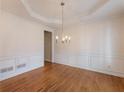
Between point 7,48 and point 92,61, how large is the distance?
4.06 metres

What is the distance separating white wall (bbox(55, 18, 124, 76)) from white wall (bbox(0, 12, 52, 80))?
1.98m

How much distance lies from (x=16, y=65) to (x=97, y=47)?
3984 mm

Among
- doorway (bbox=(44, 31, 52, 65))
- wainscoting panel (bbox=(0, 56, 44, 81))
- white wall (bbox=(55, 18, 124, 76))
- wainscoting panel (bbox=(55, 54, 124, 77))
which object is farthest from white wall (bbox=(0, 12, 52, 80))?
wainscoting panel (bbox=(55, 54, 124, 77))

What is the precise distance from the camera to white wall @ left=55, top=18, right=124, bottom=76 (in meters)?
3.47

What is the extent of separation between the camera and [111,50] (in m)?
3.65

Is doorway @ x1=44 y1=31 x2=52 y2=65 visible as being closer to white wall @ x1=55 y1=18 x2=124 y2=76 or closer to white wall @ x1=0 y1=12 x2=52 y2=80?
white wall @ x1=55 y1=18 x2=124 y2=76

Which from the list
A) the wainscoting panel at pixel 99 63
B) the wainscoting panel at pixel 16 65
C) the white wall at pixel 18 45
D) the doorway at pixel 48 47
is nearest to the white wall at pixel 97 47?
the wainscoting panel at pixel 99 63

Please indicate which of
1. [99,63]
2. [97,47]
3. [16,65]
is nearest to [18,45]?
[16,65]

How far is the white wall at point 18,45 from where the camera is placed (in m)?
3.05

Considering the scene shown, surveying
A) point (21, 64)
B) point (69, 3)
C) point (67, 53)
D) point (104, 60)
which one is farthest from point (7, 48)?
point (104, 60)

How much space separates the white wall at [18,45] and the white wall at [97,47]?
77.9 inches

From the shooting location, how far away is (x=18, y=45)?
3570 millimetres

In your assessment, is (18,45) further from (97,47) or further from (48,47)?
(97,47)

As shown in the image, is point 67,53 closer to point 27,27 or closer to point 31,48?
point 31,48
